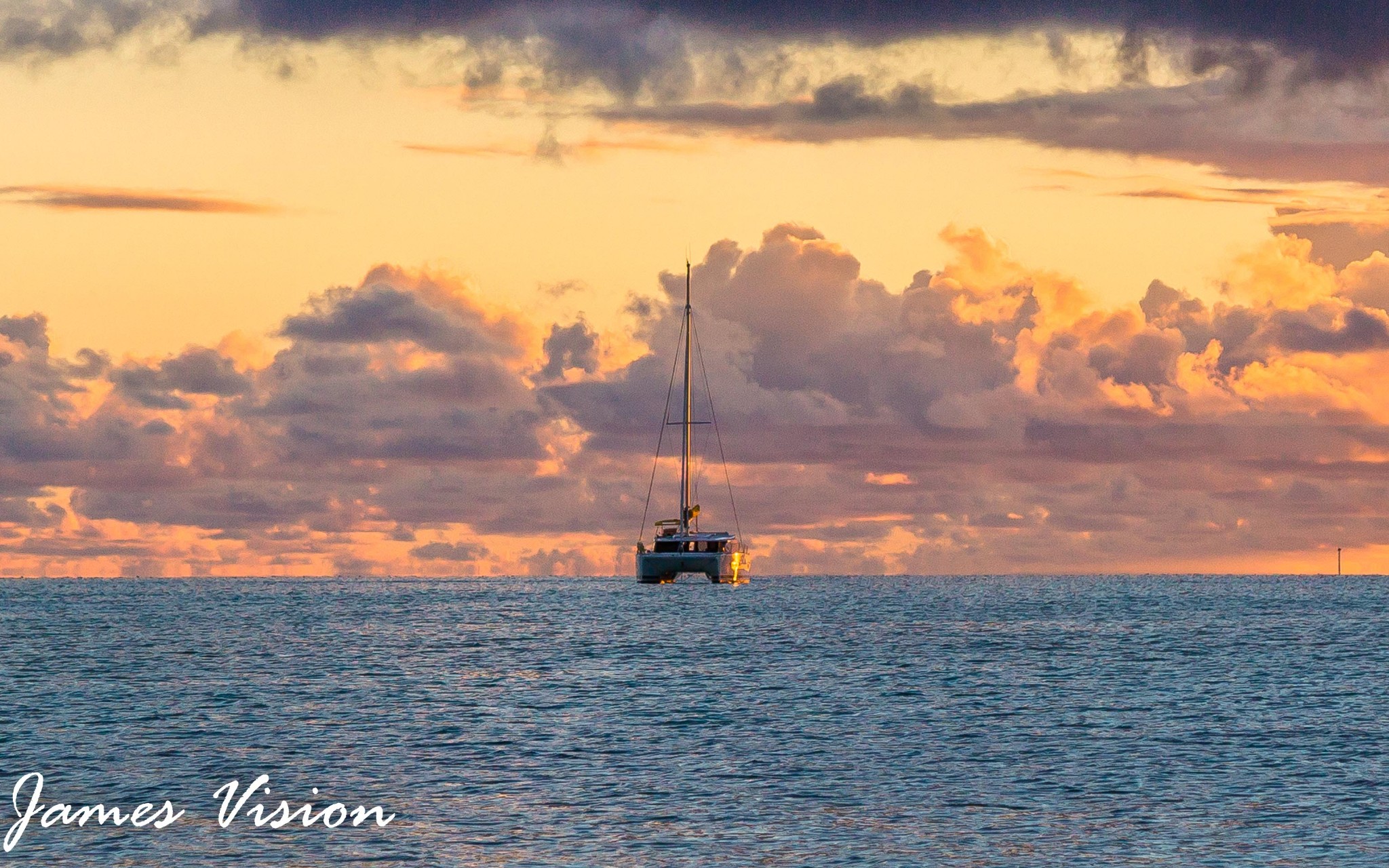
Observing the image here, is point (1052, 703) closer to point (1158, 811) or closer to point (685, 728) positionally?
point (685, 728)

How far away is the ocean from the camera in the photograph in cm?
4253

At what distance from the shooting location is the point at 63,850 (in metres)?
41.3

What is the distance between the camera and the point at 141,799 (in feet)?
160

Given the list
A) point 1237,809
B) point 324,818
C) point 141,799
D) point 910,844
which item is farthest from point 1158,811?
point 141,799

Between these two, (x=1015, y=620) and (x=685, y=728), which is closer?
(x=685, y=728)

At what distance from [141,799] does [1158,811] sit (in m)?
30.2

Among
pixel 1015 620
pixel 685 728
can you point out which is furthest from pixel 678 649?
pixel 1015 620

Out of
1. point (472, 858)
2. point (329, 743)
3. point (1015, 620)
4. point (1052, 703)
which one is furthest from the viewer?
point (1015, 620)

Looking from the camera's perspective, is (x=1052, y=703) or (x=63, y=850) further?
(x=1052, y=703)

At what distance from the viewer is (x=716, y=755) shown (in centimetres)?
5962

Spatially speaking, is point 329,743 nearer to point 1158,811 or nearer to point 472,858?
point 472,858

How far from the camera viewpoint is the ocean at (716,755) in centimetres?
4253

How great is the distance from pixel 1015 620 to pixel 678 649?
7427 centimetres

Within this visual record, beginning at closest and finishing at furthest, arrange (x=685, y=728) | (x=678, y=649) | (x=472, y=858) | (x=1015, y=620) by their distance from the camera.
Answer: (x=472, y=858), (x=685, y=728), (x=678, y=649), (x=1015, y=620)
